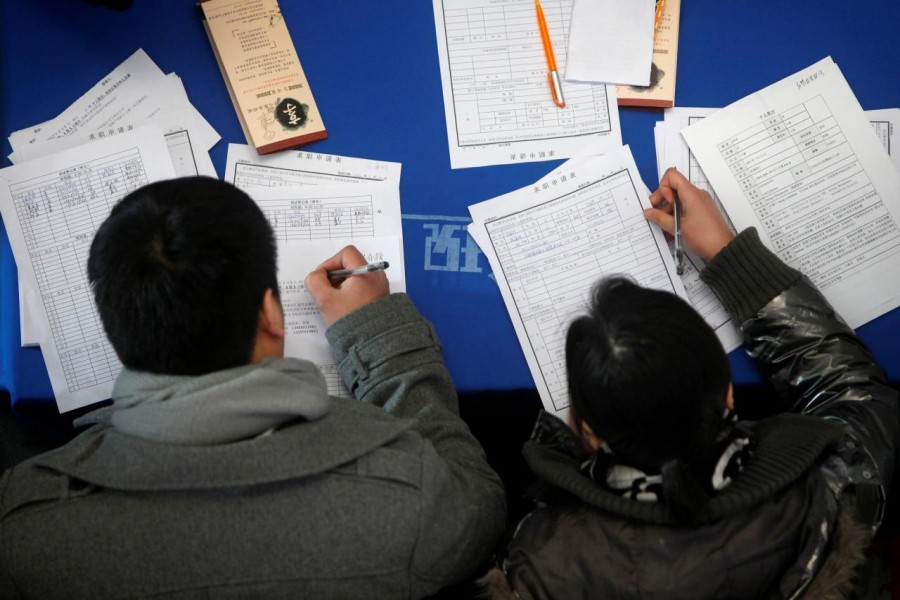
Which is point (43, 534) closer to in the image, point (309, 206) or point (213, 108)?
point (309, 206)

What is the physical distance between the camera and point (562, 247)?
1073 mm

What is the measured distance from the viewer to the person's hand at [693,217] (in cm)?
104

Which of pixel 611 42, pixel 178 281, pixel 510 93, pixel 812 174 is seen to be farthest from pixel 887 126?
pixel 178 281

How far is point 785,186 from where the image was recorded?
3.56 feet

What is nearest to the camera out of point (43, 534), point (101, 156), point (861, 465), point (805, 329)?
point (43, 534)

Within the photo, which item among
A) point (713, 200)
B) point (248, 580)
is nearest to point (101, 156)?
point (248, 580)

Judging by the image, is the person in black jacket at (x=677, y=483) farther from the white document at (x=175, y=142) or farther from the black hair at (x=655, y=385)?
the white document at (x=175, y=142)

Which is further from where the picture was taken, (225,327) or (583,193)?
(583,193)

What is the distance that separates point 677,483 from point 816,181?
59 centimetres

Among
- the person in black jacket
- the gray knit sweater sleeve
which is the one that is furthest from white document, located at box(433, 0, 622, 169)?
the person in black jacket

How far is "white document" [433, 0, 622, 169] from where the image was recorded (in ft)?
3.66

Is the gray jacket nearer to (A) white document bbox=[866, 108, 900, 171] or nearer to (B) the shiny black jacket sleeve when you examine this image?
(B) the shiny black jacket sleeve

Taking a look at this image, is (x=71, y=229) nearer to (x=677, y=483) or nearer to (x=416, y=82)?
(x=416, y=82)

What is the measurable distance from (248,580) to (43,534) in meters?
0.22
